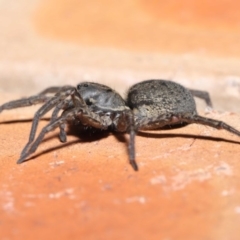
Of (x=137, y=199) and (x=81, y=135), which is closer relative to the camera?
(x=137, y=199)

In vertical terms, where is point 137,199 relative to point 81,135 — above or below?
above

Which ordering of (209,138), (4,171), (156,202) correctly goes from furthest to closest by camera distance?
(209,138) → (4,171) → (156,202)

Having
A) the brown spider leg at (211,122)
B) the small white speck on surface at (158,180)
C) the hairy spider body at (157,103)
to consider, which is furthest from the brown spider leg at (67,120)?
the small white speck on surface at (158,180)

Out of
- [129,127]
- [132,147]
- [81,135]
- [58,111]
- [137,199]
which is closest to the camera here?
[137,199]

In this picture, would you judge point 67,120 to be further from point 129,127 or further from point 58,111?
point 129,127

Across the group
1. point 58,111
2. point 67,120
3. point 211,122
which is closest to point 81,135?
point 58,111

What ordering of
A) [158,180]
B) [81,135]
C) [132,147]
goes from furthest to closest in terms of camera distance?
[81,135]
[132,147]
[158,180]

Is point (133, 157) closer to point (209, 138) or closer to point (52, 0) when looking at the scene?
point (209, 138)

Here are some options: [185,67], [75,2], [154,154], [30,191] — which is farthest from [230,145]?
[75,2]

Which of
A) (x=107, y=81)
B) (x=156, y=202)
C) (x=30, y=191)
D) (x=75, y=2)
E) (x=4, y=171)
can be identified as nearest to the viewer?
(x=156, y=202)
